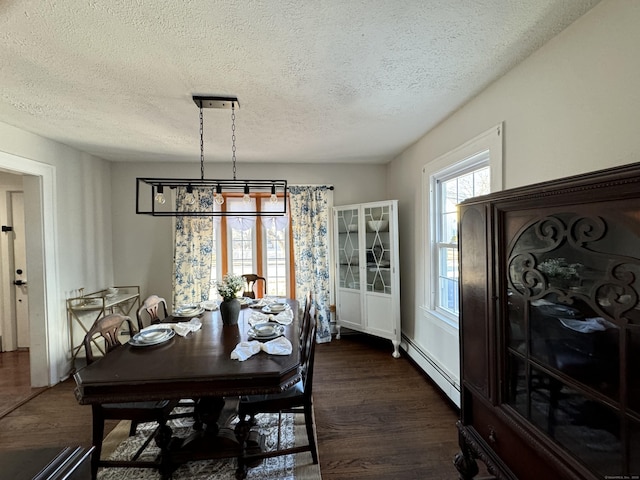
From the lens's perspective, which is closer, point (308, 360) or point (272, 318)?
point (308, 360)

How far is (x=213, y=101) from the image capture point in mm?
1969

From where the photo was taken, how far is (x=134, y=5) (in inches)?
45.8

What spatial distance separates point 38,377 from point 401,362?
12.5 feet

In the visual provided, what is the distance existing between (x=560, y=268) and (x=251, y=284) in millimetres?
3287

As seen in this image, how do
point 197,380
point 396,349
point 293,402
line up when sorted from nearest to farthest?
point 197,380
point 293,402
point 396,349

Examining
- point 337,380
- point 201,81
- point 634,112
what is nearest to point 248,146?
point 201,81

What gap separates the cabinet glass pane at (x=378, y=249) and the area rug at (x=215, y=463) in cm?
184

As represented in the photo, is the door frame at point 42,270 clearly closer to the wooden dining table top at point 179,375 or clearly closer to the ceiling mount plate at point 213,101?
the wooden dining table top at point 179,375

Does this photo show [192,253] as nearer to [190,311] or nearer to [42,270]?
[190,311]

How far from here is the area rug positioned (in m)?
1.72

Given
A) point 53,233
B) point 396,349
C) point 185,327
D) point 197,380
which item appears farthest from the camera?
point 396,349

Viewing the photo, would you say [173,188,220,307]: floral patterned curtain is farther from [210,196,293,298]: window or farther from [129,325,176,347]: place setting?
[129,325,176,347]: place setting

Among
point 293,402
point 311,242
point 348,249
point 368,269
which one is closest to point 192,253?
point 311,242

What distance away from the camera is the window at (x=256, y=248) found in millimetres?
3824
